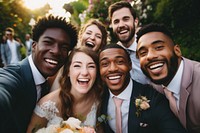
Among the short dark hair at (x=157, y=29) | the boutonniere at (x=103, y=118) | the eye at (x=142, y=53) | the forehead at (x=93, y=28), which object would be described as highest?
the forehead at (x=93, y=28)

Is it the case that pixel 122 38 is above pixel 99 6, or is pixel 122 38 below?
below

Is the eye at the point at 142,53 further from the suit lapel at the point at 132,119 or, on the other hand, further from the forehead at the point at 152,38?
the suit lapel at the point at 132,119

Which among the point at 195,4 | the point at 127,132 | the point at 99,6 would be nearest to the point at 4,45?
the point at 99,6

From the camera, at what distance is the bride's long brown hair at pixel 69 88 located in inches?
174

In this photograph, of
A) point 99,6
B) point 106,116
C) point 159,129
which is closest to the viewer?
point 159,129

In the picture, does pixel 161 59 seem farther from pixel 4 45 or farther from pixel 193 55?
pixel 4 45

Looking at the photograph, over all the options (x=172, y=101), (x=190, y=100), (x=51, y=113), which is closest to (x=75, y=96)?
(x=51, y=113)

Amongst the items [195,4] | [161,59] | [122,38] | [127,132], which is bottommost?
[127,132]

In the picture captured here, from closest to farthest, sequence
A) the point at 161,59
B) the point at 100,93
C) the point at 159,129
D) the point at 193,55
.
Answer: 1. the point at 161,59
2. the point at 159,129
3. the point at 100,93
4. the point at 193,55

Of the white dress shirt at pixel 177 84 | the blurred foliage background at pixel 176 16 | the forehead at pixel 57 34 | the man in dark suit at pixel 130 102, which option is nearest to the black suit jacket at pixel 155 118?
the man in dark suit at pixel 130 102

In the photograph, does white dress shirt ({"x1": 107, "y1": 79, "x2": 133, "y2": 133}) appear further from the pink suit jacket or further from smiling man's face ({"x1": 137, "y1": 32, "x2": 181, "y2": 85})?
the pink suit jacket

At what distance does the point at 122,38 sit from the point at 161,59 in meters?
2.05

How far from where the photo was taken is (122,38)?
5.68 metres

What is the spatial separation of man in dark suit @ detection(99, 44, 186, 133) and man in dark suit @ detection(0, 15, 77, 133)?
0.63 metres
